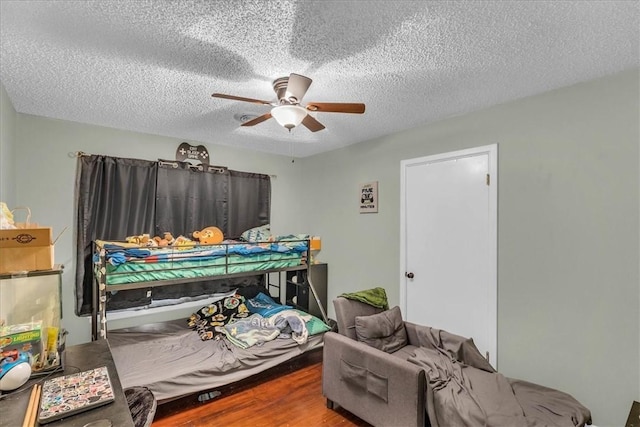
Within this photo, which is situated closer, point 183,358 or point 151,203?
point 183,358

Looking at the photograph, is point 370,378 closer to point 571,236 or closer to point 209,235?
point 571,236

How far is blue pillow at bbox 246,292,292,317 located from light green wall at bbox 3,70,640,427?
133cm

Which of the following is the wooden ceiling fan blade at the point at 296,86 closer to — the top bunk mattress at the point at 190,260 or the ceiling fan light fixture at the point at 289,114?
the ceiling fan light fixture at the point at 289,114

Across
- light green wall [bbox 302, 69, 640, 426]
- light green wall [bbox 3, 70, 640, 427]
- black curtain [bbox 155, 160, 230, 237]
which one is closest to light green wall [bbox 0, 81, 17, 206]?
light green wall [bbox 3, 70, 640, 427]

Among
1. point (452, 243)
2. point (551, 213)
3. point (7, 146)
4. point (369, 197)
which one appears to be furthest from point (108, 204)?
point (551, 213)

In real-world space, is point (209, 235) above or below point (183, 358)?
above

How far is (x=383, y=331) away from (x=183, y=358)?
67.8 inches

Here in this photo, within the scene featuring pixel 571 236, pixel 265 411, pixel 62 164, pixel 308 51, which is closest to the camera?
pixel 308 51

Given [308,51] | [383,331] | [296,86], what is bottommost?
[383,331]

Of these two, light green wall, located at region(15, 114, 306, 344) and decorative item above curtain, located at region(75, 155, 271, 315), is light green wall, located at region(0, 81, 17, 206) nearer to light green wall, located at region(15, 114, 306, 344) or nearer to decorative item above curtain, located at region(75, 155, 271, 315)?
light green wall, located at region(15, 114, 306, 344)

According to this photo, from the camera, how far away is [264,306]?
3.72 meters

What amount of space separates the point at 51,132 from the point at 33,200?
0.69 meters

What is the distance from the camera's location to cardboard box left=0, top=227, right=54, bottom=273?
1476 millimetres

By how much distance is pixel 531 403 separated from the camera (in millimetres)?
1997
